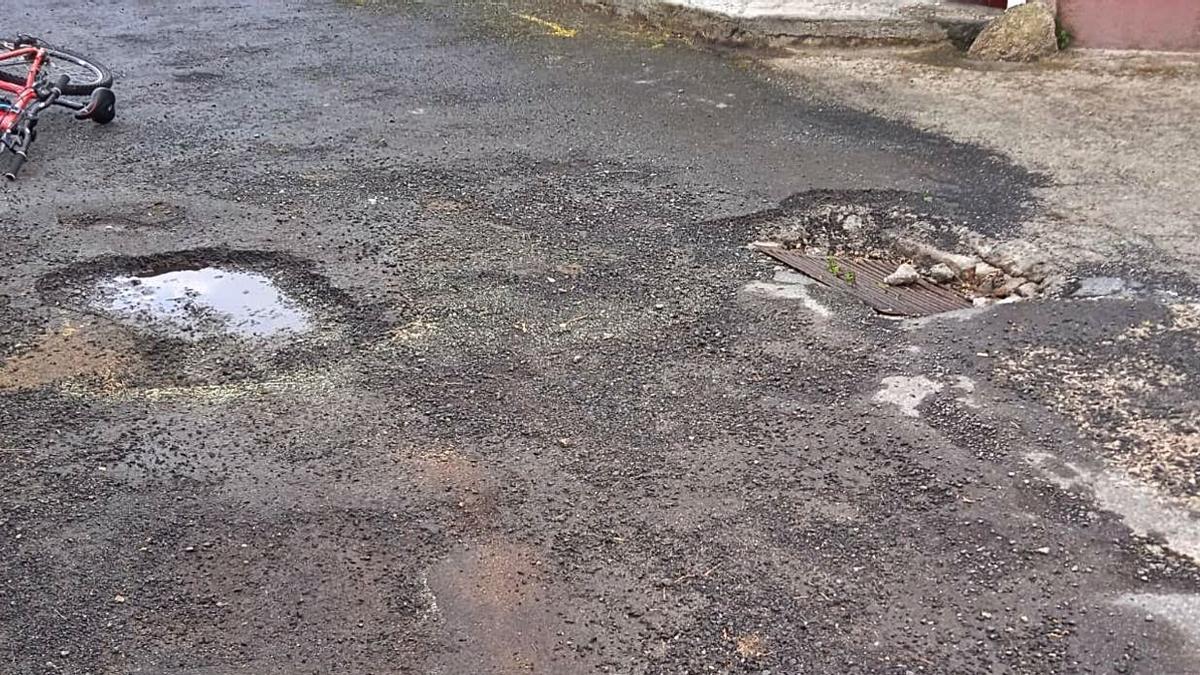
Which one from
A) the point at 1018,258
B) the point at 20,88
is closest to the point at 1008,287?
the point at 1018,258

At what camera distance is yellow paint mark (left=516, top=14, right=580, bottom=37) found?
11.4 meters

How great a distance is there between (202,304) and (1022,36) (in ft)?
23.7

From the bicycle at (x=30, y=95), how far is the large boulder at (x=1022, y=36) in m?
6.97

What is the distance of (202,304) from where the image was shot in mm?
5750

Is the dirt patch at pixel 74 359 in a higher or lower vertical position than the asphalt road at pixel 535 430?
lower

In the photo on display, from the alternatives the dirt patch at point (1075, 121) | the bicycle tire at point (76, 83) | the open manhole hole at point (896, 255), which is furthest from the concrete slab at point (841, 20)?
the bicycle tire at point (76, 83)

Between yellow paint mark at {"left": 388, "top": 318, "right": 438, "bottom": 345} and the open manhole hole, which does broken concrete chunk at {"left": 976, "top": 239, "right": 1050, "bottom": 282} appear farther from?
yellow paint mark at {"left": 388, "top": 318, "right": 438, "bottom": 345}

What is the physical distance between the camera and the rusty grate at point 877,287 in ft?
18.7

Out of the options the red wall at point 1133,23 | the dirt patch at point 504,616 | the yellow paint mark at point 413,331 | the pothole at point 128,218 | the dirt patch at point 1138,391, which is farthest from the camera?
the red wall at point 1133,23

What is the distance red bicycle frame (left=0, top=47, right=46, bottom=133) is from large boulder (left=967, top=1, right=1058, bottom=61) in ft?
24.0

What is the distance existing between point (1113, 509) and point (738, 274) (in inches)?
94.6

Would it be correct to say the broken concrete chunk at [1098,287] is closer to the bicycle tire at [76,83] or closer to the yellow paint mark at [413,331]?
the yellow paint mark at [413,331]

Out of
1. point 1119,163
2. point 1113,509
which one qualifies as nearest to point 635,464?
point 1113,509

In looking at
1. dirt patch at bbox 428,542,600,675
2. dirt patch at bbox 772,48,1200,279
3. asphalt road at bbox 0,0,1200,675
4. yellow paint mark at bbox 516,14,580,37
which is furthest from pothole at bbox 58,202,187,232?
yellow paint mark at bbox 516,14,580,37
